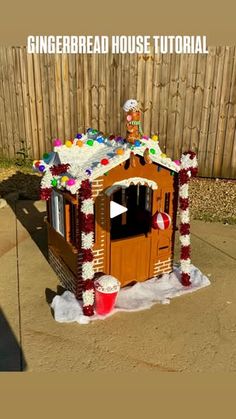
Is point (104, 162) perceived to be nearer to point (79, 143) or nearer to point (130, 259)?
point (79, 143)

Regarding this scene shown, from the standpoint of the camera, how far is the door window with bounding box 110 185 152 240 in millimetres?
7902

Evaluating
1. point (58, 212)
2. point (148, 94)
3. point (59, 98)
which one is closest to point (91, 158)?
point (58, 212)

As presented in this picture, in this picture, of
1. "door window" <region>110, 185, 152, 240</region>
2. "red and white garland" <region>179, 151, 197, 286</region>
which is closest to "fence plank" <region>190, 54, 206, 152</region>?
"door window" <region>110, 185, 152, 240</region>

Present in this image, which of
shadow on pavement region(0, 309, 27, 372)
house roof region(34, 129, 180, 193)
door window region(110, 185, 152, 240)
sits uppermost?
house roof region(34, 129, 180, 193)

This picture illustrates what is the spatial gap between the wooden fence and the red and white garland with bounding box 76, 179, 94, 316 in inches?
271

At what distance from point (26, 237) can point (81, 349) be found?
443 cm

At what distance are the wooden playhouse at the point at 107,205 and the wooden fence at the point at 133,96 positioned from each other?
4.95 metres

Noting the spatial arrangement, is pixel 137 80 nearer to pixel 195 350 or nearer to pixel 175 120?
pixel 175 120

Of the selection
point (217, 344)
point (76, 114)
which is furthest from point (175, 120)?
point (217, 344)

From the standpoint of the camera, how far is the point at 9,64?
543 inches

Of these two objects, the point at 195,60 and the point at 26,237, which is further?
the point at 195,60

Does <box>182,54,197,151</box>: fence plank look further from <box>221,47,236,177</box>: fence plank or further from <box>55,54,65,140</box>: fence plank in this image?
<box>55,54,65,140</box>: fence plank

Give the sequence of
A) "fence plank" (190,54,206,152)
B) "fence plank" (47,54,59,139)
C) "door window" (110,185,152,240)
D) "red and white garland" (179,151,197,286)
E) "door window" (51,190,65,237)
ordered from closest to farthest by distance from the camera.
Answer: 1. "red and white garland" (179,151,197,286)
2. "door window" (51,190,65,237)
3. "door window" (110,185,152,240)
4. "fence plank" (190,54,206,152)
5. "fence plank" (47,54,59,139)

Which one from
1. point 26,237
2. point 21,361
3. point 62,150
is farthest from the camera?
point 26,237
